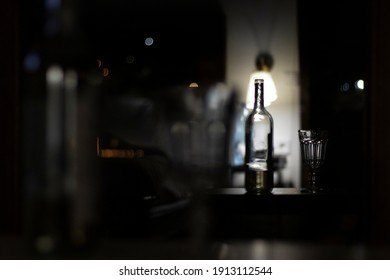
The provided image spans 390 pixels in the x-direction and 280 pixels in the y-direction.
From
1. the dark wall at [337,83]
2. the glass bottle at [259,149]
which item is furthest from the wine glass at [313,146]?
the dark wall at [337,83]

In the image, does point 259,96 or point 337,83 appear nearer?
point 259,96

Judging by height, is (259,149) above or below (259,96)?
below

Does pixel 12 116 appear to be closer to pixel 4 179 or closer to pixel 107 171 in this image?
pixel 4 179

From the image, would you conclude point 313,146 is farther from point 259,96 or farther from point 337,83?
point 337,83

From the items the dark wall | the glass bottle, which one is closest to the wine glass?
the glass bottle

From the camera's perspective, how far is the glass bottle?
1.00m

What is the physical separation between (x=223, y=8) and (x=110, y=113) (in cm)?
99

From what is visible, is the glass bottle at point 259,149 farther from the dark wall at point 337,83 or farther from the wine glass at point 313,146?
the dark wall at point 337,83

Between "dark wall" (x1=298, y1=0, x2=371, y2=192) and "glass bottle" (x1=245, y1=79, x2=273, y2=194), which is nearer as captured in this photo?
"glass bottle" (x1=245, y1=79, x2=273, y2=194)

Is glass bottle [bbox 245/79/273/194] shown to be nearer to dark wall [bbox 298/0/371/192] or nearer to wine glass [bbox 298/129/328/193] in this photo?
wine glass [bbox 298/129/328/193]

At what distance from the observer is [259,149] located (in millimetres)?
1016

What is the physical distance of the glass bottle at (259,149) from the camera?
1002 millimetres

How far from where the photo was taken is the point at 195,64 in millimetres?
3326

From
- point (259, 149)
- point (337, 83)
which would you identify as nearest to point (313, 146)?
point (259, 149)
